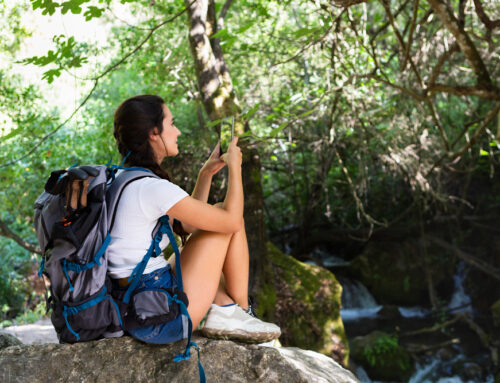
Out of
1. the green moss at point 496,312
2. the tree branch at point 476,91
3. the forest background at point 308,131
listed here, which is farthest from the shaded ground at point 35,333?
the green moss at point 496,312

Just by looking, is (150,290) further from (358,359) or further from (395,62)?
(395,62)

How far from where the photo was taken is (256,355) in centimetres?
230

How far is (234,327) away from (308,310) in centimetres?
352

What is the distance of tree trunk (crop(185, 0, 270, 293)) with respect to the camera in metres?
5.05

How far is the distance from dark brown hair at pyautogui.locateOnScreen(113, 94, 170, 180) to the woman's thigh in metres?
0.39

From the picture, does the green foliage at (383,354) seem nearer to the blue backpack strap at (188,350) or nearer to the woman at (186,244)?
the woman at (186,244)

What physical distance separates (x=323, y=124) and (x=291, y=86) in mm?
783

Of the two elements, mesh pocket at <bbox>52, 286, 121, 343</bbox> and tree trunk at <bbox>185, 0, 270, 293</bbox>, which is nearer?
mesh pocket at <bbox>52, 286, 121, 343</bbox>

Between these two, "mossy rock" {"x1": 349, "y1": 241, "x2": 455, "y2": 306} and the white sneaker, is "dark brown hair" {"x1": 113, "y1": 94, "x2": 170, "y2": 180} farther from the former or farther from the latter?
"mossy rock" {"x1": 349, "y1": 241, "x2": 455, "y2": 306}

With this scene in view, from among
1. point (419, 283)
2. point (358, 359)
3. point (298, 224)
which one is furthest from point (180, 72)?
point (419, 283)

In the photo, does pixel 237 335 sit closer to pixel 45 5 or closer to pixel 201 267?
pixel 201 267

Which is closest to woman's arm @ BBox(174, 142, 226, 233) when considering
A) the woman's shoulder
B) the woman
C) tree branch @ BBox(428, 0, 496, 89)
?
the woman

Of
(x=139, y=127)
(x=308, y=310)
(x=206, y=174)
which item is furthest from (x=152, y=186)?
→ (x=308, y=310)

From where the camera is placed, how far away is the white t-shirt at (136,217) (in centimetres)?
214
